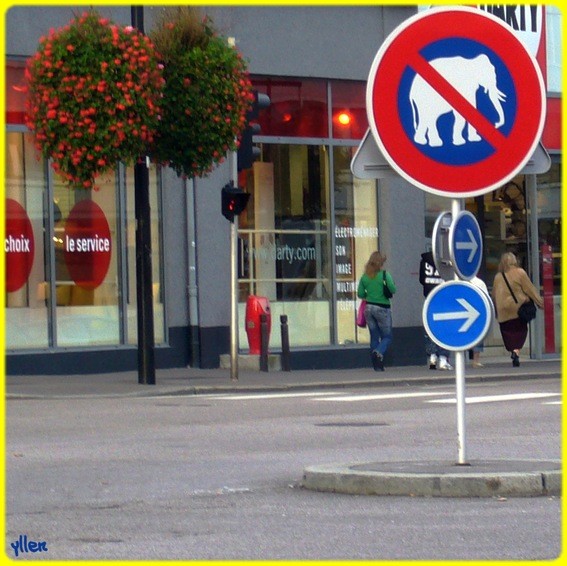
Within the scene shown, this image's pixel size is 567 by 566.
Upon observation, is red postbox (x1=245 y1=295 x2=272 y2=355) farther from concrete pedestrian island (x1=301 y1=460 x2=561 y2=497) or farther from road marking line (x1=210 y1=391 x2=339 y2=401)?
concrete pedestrian island (x1=301 y1=460 x2=561 y2=497)

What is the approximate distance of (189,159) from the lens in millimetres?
19656

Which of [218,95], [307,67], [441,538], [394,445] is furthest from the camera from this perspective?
[307,67]

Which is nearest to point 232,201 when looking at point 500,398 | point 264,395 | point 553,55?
point 264,395

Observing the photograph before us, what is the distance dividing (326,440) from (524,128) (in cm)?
472

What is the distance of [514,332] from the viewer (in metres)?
24.8

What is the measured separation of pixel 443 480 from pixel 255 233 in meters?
15.5

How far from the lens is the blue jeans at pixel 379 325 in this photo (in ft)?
75.8

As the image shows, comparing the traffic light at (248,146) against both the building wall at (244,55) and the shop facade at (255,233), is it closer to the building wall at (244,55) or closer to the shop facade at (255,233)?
the shop facade at (255,233)

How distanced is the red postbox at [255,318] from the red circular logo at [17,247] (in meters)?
3.45

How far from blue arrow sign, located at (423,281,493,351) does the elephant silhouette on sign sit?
90 cm

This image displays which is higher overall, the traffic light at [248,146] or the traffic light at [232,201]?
the traffic light at [248,146]

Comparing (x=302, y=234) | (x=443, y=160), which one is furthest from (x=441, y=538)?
(x=302, y=234)

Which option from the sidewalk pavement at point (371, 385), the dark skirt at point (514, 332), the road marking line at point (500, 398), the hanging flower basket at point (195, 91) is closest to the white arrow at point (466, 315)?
the sidewalk pavement at point (371, 385)

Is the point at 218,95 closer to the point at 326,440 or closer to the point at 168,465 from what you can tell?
the point at 326,440
